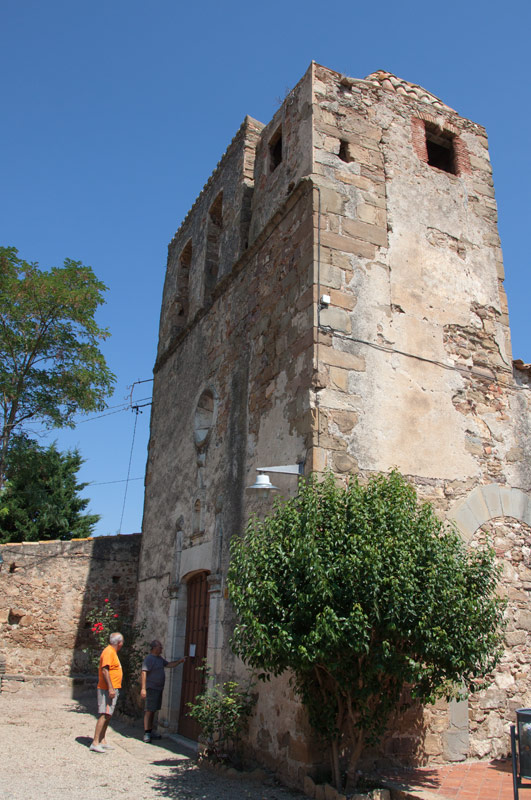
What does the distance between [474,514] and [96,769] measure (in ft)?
14.9

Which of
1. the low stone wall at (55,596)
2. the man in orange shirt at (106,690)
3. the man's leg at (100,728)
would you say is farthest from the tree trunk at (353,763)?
the low stone wall at (55,596)

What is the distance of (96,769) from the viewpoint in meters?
5.97

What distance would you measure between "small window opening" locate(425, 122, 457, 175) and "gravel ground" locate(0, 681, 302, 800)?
7.71 meters

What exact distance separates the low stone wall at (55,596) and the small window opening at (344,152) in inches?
366

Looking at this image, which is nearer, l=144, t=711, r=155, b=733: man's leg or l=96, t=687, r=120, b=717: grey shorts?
l=96, t=687, r=120, b=717: grey shorts

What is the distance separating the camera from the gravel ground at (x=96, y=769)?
5.11 metres

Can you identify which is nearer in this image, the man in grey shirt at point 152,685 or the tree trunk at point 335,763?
the tree trunk at point 335,763

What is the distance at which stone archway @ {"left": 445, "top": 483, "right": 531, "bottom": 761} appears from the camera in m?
5.84

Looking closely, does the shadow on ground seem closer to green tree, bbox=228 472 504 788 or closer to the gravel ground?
the gravel ground

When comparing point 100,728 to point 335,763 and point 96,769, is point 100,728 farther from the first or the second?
point 335,763

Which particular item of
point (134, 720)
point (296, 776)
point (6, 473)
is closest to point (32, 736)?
point (134, 720)

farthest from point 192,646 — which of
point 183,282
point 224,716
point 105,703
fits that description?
point 183,282

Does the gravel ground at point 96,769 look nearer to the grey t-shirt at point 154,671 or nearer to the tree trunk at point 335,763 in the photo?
the tree trunk at point 335,763

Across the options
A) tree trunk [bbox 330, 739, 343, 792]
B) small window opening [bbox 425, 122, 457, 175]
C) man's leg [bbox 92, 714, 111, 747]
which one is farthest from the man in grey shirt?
small window opening [bbox 425, 122, 457, 175]
